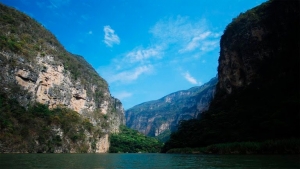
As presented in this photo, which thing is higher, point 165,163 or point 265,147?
point 265,147

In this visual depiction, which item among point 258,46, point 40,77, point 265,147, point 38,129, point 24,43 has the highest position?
point 24,43

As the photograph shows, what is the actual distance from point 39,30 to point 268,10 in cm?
9182

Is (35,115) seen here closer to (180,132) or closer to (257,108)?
(180,132)

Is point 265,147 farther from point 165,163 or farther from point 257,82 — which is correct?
point 257,82

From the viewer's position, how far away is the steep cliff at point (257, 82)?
41.4 metres

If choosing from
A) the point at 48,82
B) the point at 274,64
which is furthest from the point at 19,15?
the point at 274,64

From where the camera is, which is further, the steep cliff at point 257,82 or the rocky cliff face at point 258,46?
the rocky cliff face at point 258,46

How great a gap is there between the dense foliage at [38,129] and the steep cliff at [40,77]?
1.97 feet

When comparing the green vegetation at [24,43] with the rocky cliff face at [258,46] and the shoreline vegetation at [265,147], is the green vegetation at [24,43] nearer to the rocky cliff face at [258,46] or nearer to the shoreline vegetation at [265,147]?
the shoreline vegetation at [265,147]

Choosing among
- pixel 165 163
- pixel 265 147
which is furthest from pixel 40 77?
pixel 165 163

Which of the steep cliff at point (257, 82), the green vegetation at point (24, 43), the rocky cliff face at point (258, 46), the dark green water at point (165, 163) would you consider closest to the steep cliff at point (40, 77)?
the green vegetation at point (24, 43)

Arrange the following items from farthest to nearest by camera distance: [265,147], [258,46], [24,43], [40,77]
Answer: [24,43] → [40,77] → [258,46] → [265,147]

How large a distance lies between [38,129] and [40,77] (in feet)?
76.7

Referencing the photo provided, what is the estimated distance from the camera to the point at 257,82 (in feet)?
207
